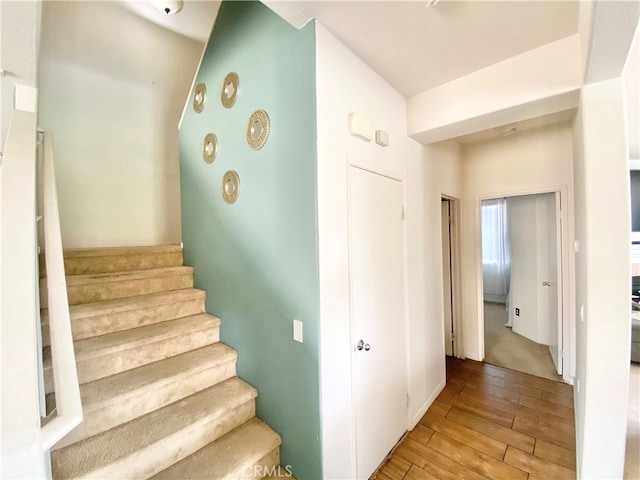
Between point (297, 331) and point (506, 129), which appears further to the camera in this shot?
point (506, 129)

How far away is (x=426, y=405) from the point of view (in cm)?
239

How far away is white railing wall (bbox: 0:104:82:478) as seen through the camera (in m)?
0.75

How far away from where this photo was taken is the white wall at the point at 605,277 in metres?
1.39

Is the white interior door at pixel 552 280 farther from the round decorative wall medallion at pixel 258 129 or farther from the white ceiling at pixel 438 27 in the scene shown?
the round decorative wall medallion at pixel 258 129

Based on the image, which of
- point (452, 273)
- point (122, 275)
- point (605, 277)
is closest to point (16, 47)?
point (122, 275)

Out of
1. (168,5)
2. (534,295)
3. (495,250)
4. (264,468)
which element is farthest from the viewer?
(495,250)

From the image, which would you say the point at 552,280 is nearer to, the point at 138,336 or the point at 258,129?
the point at 258,129

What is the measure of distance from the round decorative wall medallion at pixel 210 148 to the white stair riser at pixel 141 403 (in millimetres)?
1582

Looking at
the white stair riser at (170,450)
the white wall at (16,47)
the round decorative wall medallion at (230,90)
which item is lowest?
the white stair riser at (170,450)

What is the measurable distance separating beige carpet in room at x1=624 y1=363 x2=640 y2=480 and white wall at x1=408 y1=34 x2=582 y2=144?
2.42 metres

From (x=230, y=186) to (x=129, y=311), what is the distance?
1132 millimetres

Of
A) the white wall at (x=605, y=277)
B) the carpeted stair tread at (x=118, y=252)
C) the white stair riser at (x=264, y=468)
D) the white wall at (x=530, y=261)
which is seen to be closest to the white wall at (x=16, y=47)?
the carpeted stair tread at (x=118, y=252)

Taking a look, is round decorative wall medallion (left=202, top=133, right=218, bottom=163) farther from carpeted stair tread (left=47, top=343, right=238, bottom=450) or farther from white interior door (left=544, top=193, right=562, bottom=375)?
white interior door (left=544, top=193, right=562, bottom=375)

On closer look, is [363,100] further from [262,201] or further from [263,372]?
[263,372]
